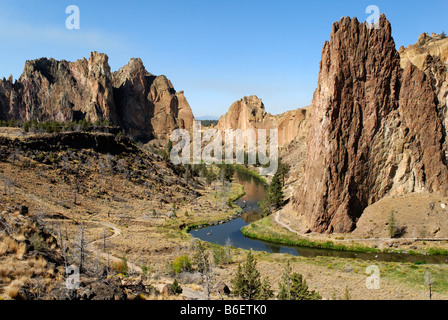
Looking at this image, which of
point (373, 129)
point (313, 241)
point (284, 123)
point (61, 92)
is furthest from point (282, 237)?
point (61, 92)

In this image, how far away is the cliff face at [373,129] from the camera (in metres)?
56.4

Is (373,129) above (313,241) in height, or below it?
above

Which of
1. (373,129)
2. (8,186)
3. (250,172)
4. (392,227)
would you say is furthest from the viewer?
(250,172)

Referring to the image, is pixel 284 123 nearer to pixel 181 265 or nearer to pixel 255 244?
pixel 255 244

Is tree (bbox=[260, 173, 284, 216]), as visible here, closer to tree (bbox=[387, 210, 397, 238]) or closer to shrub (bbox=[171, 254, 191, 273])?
tree (bbox=[387, 210, 397, 238])

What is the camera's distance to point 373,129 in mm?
57000

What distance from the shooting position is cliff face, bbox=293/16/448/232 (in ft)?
185

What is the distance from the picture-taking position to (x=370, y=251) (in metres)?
49.2

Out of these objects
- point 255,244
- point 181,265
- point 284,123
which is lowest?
point 255,244

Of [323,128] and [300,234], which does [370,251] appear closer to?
[300,234]

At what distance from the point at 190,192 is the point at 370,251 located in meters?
54.0

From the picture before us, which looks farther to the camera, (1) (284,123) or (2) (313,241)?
(1) (284,123)

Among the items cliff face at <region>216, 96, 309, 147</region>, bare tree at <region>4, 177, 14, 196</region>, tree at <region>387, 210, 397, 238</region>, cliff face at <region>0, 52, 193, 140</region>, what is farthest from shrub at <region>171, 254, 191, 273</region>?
cliff face at <region>0, 52, 193, 140</region>

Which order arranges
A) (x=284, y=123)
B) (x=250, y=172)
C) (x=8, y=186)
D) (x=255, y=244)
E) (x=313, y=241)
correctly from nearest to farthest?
(x=313, y=241), (x=255, y=244), (x=8, y=186), (x=250, y=172), (x=284, y=123)
